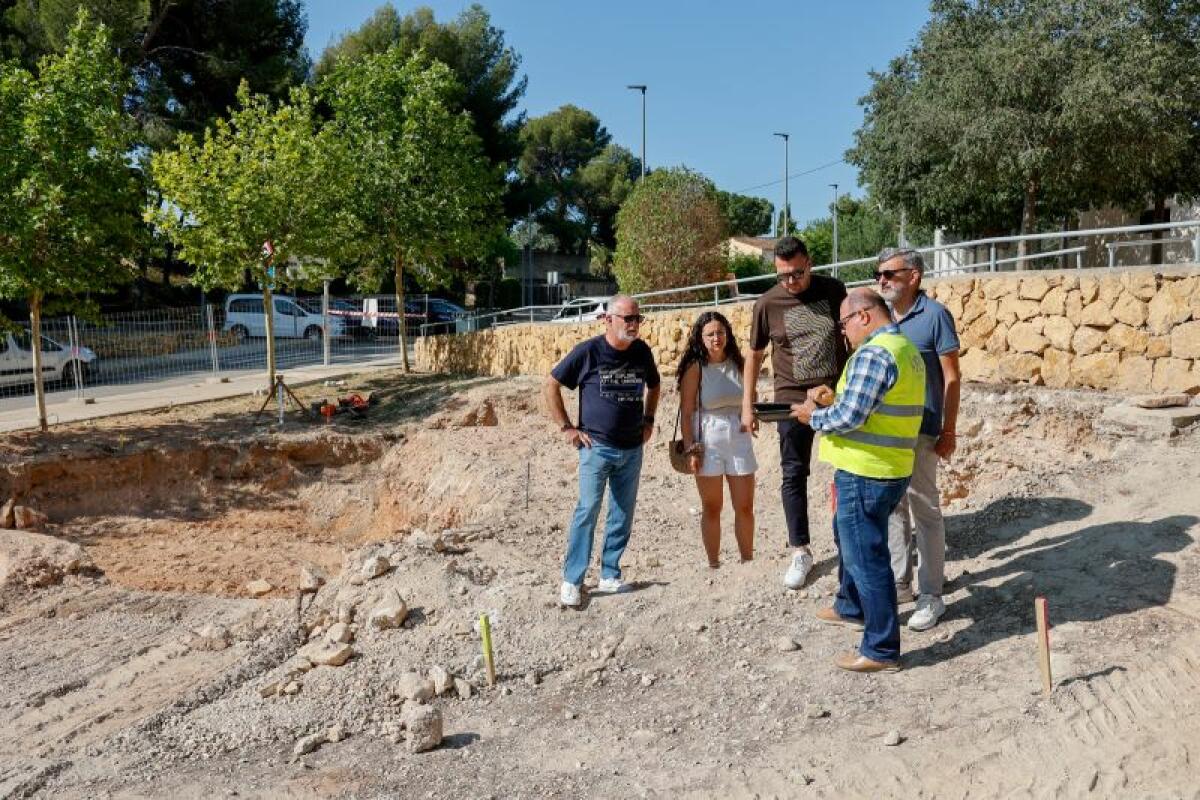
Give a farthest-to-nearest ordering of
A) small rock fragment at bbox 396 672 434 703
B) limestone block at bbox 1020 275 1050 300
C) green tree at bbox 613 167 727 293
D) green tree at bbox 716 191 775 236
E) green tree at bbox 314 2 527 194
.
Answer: green tree at bbox 716 191 775 236, green tree at bbox 314 2 527 194, green tree at bbox 613 167 727 293, limestone block at bbox 1020 275 1050 300, small rock fragment at bbox 396 672 434 703

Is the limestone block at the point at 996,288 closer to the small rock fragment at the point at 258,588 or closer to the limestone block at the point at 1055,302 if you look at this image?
the limestone block at the point at 1055,302

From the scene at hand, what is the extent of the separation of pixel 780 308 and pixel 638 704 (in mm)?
2499

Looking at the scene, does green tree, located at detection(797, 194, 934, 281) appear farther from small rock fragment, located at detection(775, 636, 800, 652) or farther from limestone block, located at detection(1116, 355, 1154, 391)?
small rock fragment, located at detection(775, 636, 800, 652)

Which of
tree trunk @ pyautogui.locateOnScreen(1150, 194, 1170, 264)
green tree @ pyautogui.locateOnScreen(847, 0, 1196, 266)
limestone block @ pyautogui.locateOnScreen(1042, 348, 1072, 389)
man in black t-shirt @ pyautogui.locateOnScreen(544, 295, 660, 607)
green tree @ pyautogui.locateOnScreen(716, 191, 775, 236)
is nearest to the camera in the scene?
man in black t-shirt @ pyautogui.locateOnScreen(544, 295, 660, 607)

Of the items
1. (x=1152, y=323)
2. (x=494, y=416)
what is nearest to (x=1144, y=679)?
(x=1152, y=323)

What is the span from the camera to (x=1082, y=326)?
372 inches

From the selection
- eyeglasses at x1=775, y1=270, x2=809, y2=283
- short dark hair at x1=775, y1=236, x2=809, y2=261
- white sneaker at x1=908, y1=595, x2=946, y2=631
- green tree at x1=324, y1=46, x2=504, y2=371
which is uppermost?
green tree at x1=324, y1=46, x2=504, y2=371

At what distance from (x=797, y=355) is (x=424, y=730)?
2.99 metres

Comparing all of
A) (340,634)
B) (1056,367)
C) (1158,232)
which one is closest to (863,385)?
(340,634)

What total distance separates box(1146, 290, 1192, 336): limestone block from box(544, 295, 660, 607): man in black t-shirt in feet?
18.8

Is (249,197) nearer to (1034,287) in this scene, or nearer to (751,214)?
(1034,287)

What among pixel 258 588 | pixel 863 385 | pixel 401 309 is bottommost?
pixel 258 588

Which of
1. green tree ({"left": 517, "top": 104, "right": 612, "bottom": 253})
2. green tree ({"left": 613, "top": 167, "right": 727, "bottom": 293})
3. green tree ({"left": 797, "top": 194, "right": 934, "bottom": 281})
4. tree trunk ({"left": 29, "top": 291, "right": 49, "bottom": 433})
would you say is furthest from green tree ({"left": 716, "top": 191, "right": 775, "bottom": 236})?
tree trunk ({"left": 29, "top": 291, "right": 49, "bottom": 433})

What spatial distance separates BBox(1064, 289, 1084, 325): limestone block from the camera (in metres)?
9.49
